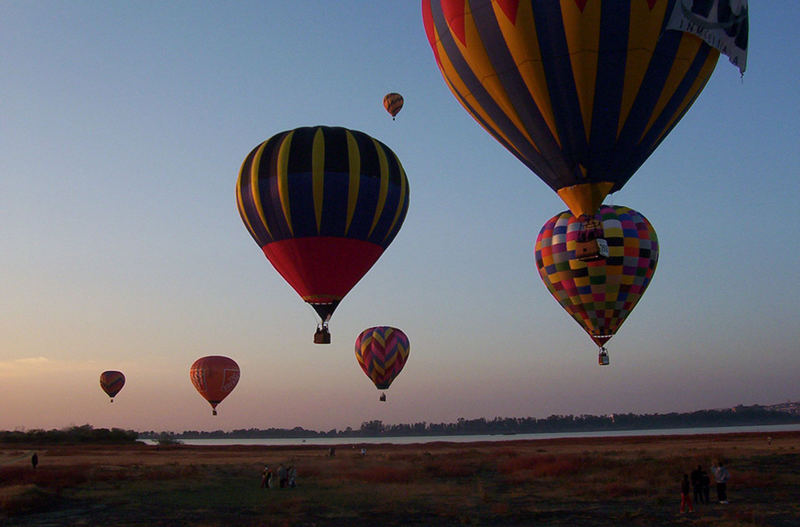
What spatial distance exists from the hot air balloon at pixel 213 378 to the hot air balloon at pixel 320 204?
3342 cm

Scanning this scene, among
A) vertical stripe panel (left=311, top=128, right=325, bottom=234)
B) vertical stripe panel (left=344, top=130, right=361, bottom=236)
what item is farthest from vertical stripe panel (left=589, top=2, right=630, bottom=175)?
vertical stripe panel (left=311, top=128, right=325, bottom=234)

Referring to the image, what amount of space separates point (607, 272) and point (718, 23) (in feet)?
56.1

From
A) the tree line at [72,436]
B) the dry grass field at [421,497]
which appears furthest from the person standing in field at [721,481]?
the tree line at [72,436]

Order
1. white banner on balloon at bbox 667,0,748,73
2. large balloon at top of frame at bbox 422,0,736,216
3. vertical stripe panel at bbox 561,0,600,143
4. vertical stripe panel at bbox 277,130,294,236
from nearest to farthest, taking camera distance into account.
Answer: vertical stripe panel at bbox 561,0,600,143 → large balloon at top of frame at bbox 422,0,736,216 → white banner on balloon at bbox 667,0,748,73 → vertical stripe panel at bbox 277,130,294,236

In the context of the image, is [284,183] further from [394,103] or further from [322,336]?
[394,103]

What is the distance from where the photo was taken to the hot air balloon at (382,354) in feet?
189

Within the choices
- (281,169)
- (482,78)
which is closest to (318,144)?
(281,169)

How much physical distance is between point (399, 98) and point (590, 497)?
2861 centimetres

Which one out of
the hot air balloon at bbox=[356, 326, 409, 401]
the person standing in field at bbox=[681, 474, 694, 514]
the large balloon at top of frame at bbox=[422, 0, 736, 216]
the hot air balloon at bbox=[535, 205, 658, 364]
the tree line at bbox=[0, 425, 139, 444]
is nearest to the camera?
the person standing in field at bbox=[681, 474, 694, 514]

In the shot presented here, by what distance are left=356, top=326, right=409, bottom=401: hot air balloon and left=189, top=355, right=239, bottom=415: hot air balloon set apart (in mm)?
12100

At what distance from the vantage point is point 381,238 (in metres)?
30.8

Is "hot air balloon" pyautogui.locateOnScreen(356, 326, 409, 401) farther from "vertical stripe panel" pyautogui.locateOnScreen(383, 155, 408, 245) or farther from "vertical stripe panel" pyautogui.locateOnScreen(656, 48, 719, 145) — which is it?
"vertical stripe panel" pyautogui.locateOnScreen(656, 48, 719, 145)

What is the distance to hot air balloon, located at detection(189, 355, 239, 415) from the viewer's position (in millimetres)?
60375

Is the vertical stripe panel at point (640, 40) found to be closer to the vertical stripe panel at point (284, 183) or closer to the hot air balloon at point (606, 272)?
the vertical stripe panel at point (284, 183)
